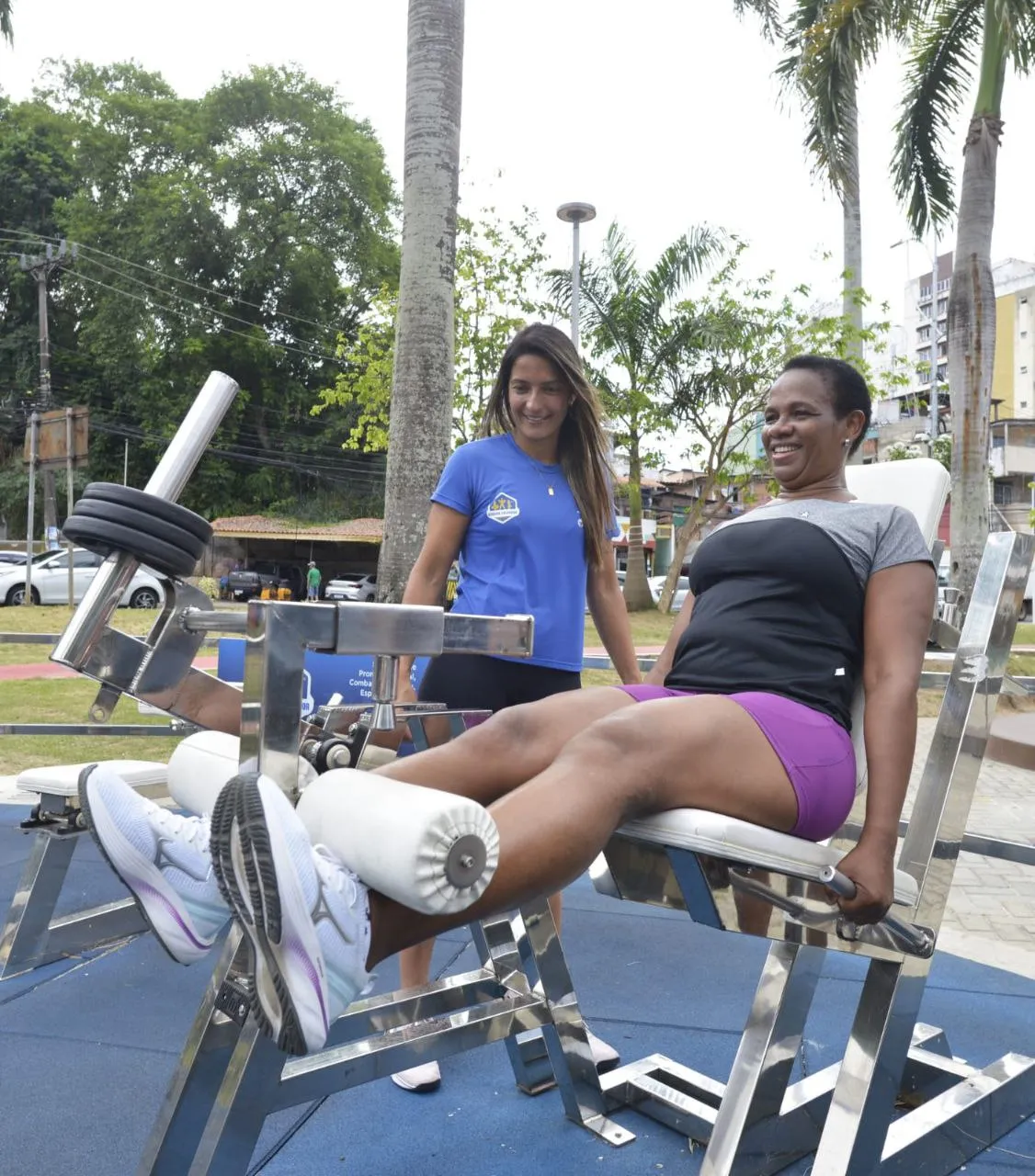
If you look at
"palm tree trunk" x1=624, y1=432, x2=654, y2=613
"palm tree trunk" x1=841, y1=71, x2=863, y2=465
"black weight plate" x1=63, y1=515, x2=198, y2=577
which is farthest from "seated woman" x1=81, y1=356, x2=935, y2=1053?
"palm tree trunk" x1=624, y1=432, x2=654, y2=613

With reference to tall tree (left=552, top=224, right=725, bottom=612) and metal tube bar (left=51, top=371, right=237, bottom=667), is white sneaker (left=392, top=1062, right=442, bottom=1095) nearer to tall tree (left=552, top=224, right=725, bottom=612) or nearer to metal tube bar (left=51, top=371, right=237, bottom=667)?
metal tube bar (left=51, top=371, right=237, bottom=667)

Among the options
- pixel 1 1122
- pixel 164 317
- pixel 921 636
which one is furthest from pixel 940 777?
pixel 164 317

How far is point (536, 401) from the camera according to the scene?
2326mm

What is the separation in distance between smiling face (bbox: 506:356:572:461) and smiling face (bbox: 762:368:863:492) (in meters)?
0.51

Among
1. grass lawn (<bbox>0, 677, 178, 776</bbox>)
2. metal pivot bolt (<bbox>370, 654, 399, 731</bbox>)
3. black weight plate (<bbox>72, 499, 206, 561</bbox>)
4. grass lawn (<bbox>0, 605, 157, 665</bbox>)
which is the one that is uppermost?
black weight plate (<bbox>72, 499, 206, 561</bbox>)

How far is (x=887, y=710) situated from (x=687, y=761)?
1.18 ft

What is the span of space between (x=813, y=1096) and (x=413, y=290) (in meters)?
3.96

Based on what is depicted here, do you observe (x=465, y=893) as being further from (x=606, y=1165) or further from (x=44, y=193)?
(x=44, y=193)

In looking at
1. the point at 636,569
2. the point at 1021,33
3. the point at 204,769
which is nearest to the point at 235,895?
the point at 204,769

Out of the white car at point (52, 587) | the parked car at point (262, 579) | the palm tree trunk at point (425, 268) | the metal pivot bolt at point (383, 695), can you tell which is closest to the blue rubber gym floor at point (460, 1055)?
the metal pivot bolt at point (383, 695)

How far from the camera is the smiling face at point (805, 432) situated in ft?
6.57

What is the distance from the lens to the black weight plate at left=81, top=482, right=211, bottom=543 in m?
1.64

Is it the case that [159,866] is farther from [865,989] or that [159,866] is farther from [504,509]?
[504,509]

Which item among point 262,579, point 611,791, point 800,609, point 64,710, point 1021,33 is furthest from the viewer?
point 262,579
